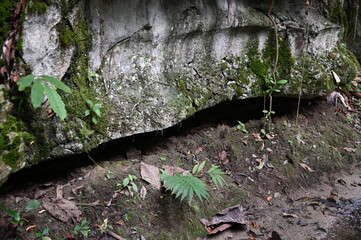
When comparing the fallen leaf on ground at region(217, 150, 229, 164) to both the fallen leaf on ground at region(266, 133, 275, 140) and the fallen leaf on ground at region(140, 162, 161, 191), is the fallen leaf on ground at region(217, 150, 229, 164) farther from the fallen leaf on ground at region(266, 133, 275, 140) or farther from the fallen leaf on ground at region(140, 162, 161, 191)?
the fallen leaf on ground at region(140, 162, 161, 191)

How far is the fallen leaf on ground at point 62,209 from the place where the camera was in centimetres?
293

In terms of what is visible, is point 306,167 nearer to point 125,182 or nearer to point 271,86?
point 271,86

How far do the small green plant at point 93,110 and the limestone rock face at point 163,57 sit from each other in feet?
0.17

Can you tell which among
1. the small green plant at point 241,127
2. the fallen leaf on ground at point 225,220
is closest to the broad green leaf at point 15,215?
the fallen leaf on ground at point 225,220

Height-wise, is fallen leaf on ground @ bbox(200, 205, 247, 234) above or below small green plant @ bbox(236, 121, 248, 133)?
below

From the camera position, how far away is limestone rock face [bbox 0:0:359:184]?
10.2ft

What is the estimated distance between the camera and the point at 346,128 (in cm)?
546

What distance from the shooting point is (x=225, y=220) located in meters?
3.44

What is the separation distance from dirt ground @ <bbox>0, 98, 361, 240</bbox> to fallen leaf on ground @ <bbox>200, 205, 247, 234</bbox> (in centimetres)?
5

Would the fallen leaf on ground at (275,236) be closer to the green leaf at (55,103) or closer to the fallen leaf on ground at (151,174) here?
the fallen leaf on ground at (151,174)

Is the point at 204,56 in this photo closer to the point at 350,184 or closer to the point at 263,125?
the point at 263,125

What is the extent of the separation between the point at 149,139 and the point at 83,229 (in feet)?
4.81

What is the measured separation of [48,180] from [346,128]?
15.0 ft

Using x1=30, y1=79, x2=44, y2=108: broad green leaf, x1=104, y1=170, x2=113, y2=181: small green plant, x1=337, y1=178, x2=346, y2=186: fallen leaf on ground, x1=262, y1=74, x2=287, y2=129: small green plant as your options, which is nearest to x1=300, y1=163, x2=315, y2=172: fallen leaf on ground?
x1=337, y1=178, x2=346, y2=186: fallen leaf on ground
